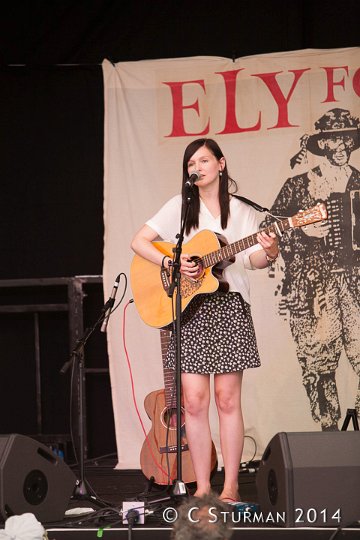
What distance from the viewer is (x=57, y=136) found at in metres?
6.32

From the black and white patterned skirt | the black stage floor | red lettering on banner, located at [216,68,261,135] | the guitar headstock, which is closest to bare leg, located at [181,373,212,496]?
the black and white patterned skirt

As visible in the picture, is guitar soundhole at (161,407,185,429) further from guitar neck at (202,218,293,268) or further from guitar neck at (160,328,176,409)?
guitar neck at (202,218,293,268)

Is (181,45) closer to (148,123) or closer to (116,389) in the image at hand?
(148,123)

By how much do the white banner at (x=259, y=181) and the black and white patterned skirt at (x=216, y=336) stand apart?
1.86 metres

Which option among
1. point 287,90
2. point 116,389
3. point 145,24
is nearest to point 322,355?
point 116,389

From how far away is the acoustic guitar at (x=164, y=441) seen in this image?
15.8ft

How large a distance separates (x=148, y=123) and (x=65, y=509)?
10.5ft

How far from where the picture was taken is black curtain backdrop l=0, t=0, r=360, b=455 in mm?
6180

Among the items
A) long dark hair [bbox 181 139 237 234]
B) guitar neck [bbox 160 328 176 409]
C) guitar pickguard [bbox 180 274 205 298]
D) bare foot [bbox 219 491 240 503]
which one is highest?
long dark hair [bbox 181 139 237 234]

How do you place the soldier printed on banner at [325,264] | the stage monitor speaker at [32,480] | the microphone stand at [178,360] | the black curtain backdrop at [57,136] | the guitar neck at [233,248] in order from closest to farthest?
the stage monitor speaker at [32,480], the microphone stand at [178,360], the guitar neck at [233,248], the soldier printed on banner at [325,264], the black curtain backdrop at [57,136]

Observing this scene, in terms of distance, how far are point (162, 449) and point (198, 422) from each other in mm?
848

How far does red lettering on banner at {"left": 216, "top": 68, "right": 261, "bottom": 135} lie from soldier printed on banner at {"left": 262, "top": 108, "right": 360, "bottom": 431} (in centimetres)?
47

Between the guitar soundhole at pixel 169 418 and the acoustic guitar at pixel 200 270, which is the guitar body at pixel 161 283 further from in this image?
the guitar soundhole at pixel 169 418

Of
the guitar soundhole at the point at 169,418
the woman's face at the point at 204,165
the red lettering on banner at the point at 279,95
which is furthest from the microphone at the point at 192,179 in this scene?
the red lettering on banner at the point at 279,95
